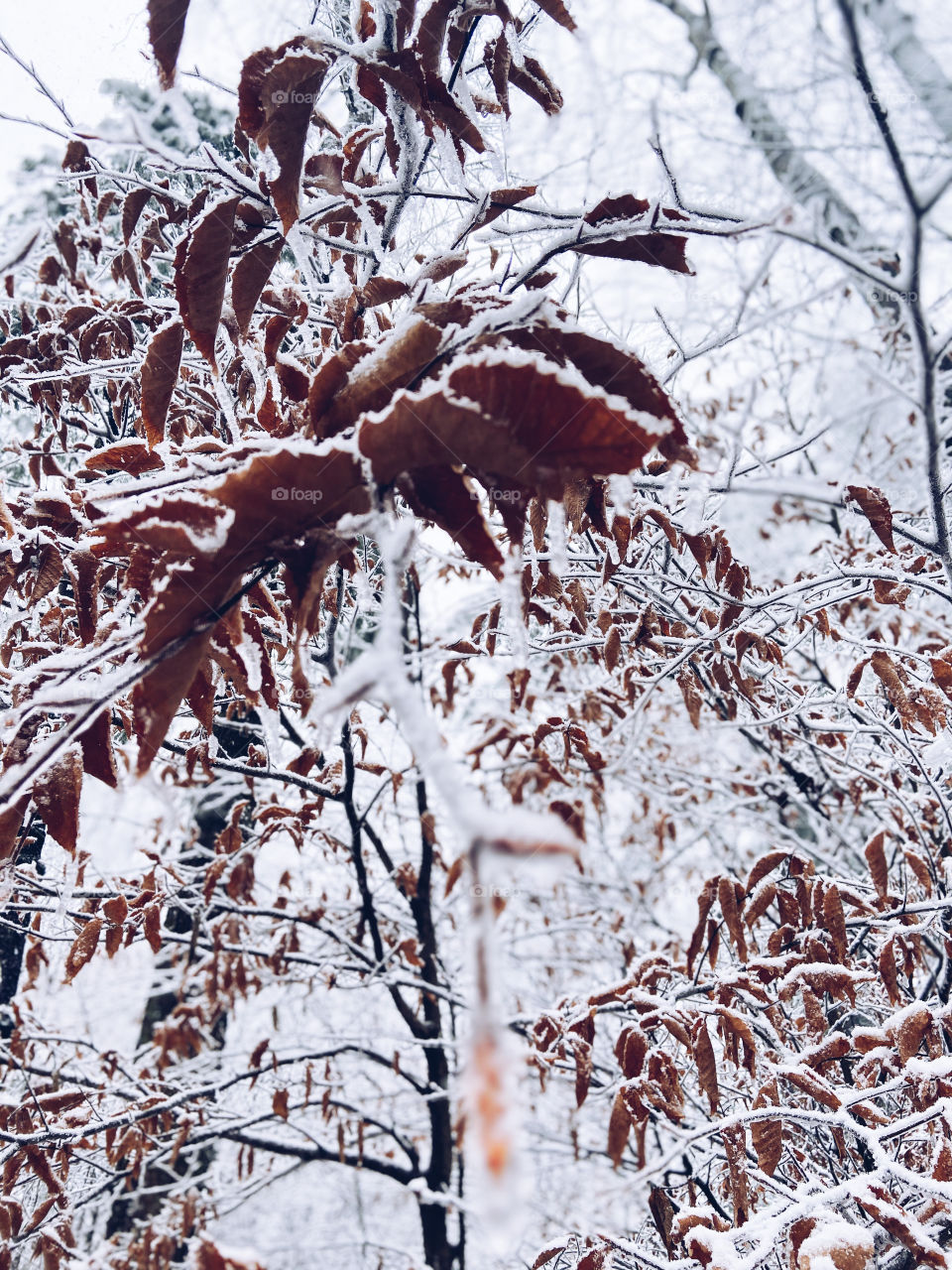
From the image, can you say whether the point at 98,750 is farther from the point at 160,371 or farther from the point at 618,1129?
the point at 618,1129

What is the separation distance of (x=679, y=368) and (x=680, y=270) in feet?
1.97

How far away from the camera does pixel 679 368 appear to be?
1.56 meters

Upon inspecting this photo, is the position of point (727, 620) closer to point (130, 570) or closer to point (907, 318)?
point (907, 318)

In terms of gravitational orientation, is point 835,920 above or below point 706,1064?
above

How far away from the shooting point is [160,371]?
1036 millimetres

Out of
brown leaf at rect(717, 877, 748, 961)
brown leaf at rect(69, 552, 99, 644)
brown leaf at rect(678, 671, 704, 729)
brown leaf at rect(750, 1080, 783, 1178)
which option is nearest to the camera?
brown leaf at rect(69, 552, 99, 644)

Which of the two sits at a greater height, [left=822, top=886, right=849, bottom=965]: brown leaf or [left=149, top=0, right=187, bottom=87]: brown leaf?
[left=149, top=0, right=187, bottom=87]: brown leaf

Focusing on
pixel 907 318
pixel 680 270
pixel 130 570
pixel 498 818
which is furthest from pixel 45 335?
pixel 498 818

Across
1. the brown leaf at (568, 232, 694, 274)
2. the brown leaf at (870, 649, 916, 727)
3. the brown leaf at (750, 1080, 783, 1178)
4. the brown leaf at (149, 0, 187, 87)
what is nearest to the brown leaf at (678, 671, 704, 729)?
the brown leaf at (870, 649, 916, 727)

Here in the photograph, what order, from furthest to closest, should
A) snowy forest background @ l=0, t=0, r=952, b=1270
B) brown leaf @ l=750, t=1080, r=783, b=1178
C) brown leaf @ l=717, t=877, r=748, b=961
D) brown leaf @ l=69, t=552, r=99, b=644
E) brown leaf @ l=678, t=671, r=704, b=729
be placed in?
1. brown leaf @ l=678, t=671, r=704, b=729
2. brown leaf @ l=717, t=877, r=748, b=961
3. brown leaf @ l=750, t=1080, r=783, b=1178
4. brown leaf @ l=69, t=552, r=99, b=644
5. snowy forest background @ l=0, t=0, r=952, b=1270

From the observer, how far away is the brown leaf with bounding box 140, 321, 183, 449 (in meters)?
1.02

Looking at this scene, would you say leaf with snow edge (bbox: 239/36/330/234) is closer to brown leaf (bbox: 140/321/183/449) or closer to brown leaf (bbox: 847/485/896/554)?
brown leaf (bbox: 140/321/183/449)

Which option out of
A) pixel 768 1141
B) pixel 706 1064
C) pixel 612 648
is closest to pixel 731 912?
pixel 706 1064

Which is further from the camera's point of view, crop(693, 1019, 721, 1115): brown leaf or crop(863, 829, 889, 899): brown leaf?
crop(863, 829, 889, 899): brown leaf
